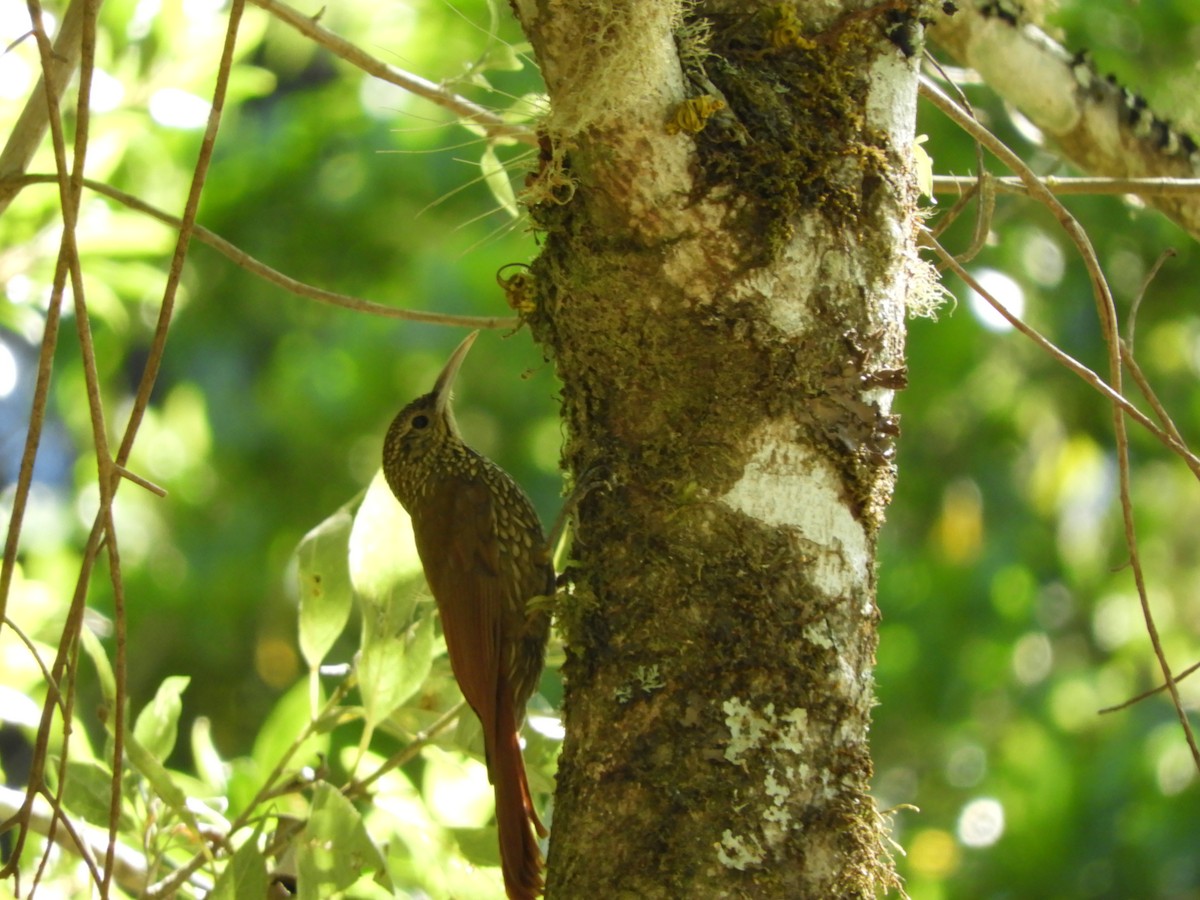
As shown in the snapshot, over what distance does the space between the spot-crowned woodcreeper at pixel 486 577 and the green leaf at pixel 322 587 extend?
31cm

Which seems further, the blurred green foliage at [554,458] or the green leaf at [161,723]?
the blurred green foliage at [554,458]

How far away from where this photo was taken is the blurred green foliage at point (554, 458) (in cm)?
547

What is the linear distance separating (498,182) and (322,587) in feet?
2.77

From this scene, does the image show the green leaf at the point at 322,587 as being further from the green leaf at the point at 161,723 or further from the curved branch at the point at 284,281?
the curved branch at the point at 284,281

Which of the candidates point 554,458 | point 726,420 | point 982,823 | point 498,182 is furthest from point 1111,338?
point 982,823

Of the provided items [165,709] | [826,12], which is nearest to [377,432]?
[165,709]

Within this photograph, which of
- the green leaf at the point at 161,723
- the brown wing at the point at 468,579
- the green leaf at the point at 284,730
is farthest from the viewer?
the green leaf at the point at 284,730

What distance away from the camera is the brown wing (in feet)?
8.84

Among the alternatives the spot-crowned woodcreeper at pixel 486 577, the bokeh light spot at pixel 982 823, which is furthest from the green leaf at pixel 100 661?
the bokeh light spot at pixel 982 823

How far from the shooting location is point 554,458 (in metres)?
6.14

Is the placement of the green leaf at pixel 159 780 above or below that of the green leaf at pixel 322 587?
below

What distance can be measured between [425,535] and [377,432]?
359cm

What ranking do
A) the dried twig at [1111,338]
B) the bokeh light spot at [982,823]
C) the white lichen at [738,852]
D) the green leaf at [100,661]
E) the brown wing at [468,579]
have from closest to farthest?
1. the white lichen at [738,852]
2. the dried twig at [1111,338]
3. the green leaf at [100,661]
4. the brown wing at [468,579]
5. the bokeh light spot at [982,823]

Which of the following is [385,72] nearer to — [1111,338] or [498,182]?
[498,182]
